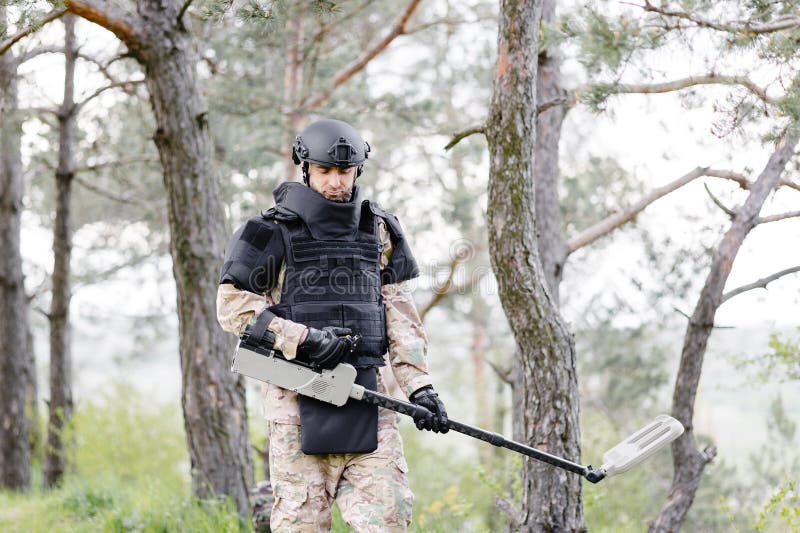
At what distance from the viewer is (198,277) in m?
5.54

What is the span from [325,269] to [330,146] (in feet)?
1.68

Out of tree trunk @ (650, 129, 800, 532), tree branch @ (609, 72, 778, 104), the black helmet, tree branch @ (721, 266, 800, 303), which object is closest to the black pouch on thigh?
the black helmet

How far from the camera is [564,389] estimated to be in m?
4.23

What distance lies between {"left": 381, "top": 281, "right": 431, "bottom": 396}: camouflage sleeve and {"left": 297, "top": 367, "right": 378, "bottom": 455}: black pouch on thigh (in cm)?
25

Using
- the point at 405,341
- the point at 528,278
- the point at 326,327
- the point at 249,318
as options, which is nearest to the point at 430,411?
the point at 405,341

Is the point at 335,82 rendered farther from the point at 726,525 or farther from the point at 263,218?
the point at 726,525

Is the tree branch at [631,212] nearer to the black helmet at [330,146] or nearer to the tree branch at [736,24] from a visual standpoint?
the tree branch at [736,24]

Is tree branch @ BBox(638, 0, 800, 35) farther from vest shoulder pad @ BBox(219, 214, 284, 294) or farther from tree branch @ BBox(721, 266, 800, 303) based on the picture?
vest shoulder pad @ BBox(219, 214, 284, 294)

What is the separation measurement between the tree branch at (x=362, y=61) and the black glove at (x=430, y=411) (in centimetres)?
507

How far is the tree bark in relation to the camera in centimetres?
545

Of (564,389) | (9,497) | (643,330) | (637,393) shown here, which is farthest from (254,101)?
(637,393)

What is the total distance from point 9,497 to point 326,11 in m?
6.94

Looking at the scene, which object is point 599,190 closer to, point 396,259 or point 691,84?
point 691,84

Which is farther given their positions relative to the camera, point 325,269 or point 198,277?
point 198,277
